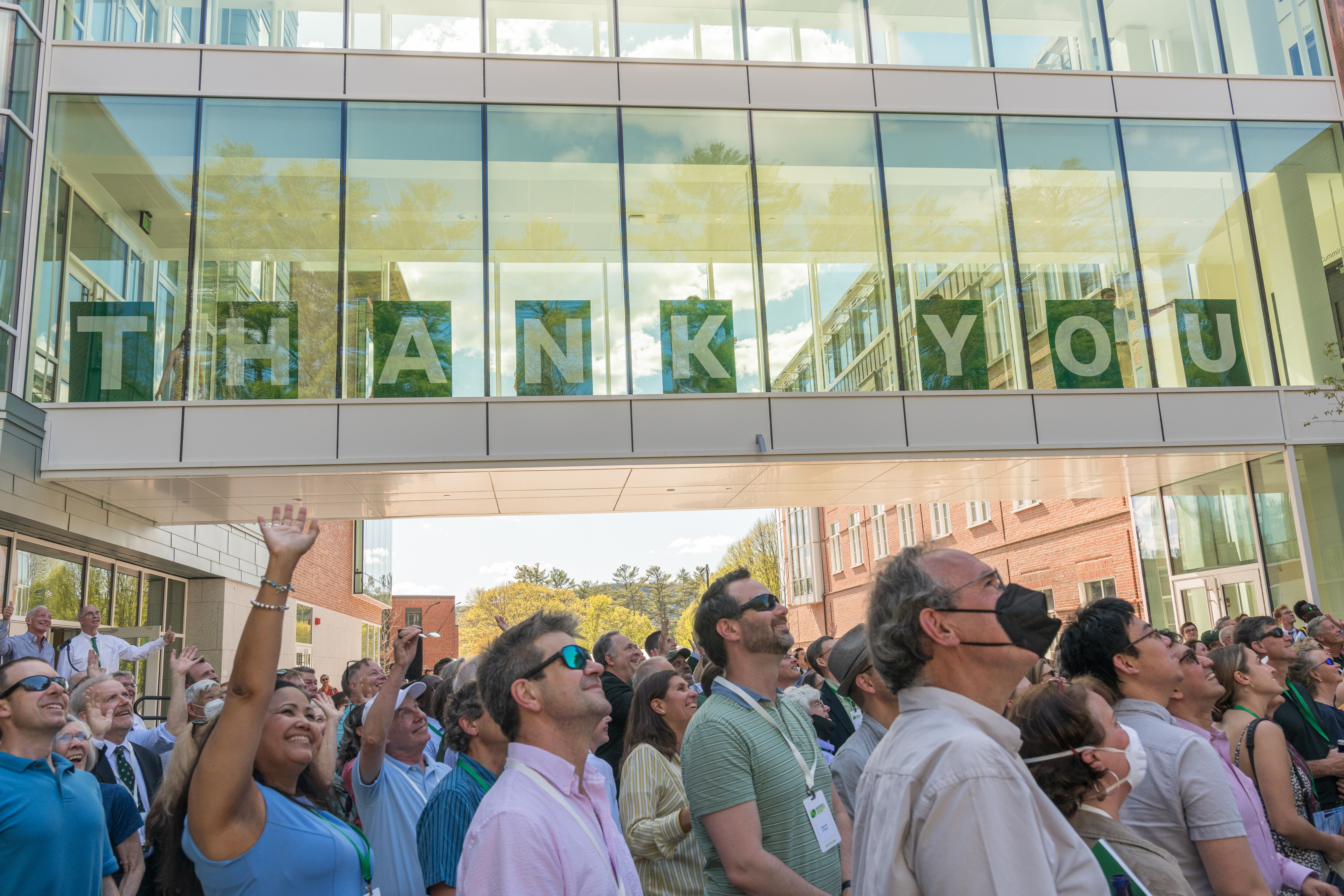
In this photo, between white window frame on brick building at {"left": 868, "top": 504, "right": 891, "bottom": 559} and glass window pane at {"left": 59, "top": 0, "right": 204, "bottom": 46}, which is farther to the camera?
white window frame on brick building at {"left": 868, "top": 504, "right": 891, "bottom": 559}

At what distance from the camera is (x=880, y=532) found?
1465 inches

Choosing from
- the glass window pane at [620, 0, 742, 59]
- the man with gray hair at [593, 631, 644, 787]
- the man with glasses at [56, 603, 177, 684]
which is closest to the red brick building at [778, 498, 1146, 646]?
the man with gray hair at [593, 631, 644, 787]

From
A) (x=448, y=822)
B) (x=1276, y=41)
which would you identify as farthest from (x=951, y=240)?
(x=448, y=822)

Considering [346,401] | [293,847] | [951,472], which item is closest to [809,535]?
[951,472]

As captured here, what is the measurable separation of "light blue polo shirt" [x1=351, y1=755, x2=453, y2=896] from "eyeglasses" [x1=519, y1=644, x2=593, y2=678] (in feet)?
5.44

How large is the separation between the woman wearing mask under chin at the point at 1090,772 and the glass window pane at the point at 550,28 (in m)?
13.8

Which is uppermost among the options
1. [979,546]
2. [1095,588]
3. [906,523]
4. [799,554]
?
[906,523]

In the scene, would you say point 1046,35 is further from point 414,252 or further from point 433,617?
point 433,617

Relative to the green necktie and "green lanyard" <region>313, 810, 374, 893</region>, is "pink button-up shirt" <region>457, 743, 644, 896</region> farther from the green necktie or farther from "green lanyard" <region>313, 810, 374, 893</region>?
the green necktie

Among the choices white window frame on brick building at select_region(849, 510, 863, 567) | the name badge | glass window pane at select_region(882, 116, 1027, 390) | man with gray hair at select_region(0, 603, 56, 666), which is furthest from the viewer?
white window frame on brick building at select_region(849, 510, 863, 567)

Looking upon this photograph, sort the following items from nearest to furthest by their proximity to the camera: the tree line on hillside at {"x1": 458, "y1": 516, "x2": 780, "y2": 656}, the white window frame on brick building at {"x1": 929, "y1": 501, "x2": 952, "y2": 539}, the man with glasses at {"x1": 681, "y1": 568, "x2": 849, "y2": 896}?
1. the man with glasses at {"x1": 681, "y1": 568, "x2": 849, "y2": 896}
2. the white window frame on brick building at {"x1": 929, "y1": 501, "x2": 952, "y2": 539}
3. the tree line on hillside at {"x1": 458, "y1": 516, "x2": 780, "y2": 656}

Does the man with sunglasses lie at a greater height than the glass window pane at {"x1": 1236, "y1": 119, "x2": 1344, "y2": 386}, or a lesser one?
lesser

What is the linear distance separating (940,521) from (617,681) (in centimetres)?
2659

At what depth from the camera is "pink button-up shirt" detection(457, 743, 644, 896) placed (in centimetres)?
235
